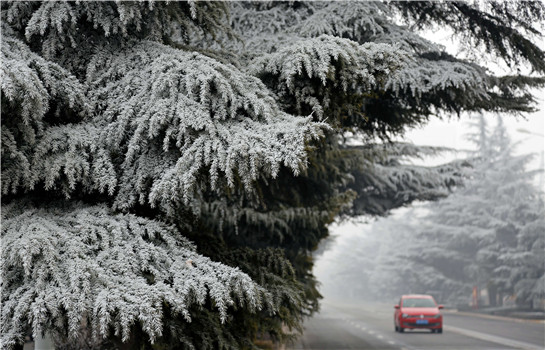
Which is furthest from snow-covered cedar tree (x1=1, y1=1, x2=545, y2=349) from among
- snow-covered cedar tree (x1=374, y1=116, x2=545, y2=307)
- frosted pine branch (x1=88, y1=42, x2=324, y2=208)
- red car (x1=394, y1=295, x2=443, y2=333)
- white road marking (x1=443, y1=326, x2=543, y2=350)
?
snow-covered cedar tree (x1=374, y1=116, x2=545, y2=307)

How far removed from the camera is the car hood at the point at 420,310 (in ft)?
77.8

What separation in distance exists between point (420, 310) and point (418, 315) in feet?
1.08

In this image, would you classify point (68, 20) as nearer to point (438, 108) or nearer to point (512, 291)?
point (438, 108)

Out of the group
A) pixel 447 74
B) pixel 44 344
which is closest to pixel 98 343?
pixel 44 344

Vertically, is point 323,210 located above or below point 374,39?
below

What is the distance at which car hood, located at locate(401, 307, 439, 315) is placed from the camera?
77.8 feet

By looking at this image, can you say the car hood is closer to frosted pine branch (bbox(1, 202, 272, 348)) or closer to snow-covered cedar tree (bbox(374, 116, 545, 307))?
snow-covered cedar tree (bbox(374, 116, 545, 307))

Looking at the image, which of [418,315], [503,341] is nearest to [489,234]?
[418,315]

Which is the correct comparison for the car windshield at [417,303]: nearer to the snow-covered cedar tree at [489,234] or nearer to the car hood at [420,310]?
the car hood at [420,310]

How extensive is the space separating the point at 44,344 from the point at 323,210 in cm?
669

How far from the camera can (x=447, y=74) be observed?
7973 millimetres

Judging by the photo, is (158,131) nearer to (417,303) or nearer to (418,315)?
(418,315)

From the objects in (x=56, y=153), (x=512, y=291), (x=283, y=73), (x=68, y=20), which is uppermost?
(x=68, y=20)

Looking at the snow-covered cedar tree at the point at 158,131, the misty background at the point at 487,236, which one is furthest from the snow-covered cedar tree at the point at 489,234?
the snow-covered cedar tree at the point at 158,131
